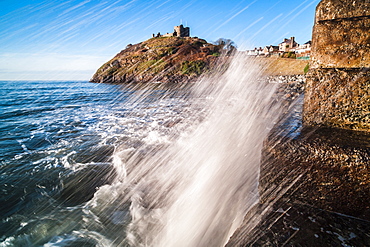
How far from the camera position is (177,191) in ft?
16.0

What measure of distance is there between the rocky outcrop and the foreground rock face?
215 feet

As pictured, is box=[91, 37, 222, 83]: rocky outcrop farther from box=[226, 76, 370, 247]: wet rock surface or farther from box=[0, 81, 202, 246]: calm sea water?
box=[226, 76, 370, 247]: wet rock surface

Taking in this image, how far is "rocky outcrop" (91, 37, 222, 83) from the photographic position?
A: 77.3m

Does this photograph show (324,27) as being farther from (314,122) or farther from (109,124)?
(109,124)

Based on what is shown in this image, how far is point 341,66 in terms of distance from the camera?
229cm

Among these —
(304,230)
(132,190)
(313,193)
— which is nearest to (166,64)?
(132,190)

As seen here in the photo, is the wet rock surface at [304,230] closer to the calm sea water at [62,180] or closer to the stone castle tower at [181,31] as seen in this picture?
the calm sea water at [62,180]

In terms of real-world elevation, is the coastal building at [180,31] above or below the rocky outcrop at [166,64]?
above

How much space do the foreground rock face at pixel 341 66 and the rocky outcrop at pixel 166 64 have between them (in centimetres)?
6563

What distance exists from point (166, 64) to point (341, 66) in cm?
9415

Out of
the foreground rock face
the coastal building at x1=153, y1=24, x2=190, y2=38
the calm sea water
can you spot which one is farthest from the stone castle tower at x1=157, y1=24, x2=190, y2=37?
the foreground rock face

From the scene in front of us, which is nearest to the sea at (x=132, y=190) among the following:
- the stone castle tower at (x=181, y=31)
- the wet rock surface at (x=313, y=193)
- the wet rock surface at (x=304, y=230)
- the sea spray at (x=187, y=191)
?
the sea spray at (x=187, y=191)

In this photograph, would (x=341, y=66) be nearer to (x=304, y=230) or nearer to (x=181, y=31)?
(x=304, y=230)

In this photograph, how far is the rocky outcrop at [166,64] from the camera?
7731 centimetres
